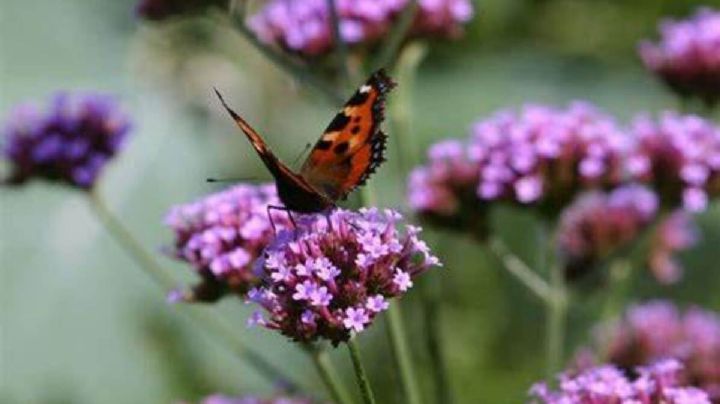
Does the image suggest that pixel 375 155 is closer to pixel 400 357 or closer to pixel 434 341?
pixel 400 357

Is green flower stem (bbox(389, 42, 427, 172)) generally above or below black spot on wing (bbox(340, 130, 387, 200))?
above

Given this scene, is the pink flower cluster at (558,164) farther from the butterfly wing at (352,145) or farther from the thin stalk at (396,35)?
the butterfly wing at (352,145)

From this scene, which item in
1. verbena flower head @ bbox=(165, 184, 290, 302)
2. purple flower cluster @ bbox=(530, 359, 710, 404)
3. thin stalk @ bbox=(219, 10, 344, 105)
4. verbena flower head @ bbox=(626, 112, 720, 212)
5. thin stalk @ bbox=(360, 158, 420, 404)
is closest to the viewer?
purple flower cluster @ bbox=(530, 359, 710, 404)

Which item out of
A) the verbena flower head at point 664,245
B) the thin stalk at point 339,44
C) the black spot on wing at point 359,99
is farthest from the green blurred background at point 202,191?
the black spot on wing at point 359,99

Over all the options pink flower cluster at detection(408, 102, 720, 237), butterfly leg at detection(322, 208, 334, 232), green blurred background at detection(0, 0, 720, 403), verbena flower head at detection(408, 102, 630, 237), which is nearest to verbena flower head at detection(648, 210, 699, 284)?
pink flower cluster at detection(408, 102, 720, 237)

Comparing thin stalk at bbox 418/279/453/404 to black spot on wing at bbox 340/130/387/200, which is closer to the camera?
black spot on wing at bbox 340/130/387/200

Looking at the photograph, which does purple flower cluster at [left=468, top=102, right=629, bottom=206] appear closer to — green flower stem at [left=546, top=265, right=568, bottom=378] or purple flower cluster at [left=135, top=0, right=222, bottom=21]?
green flower stem at [left=546, top=265, right=568, bottom=378]
